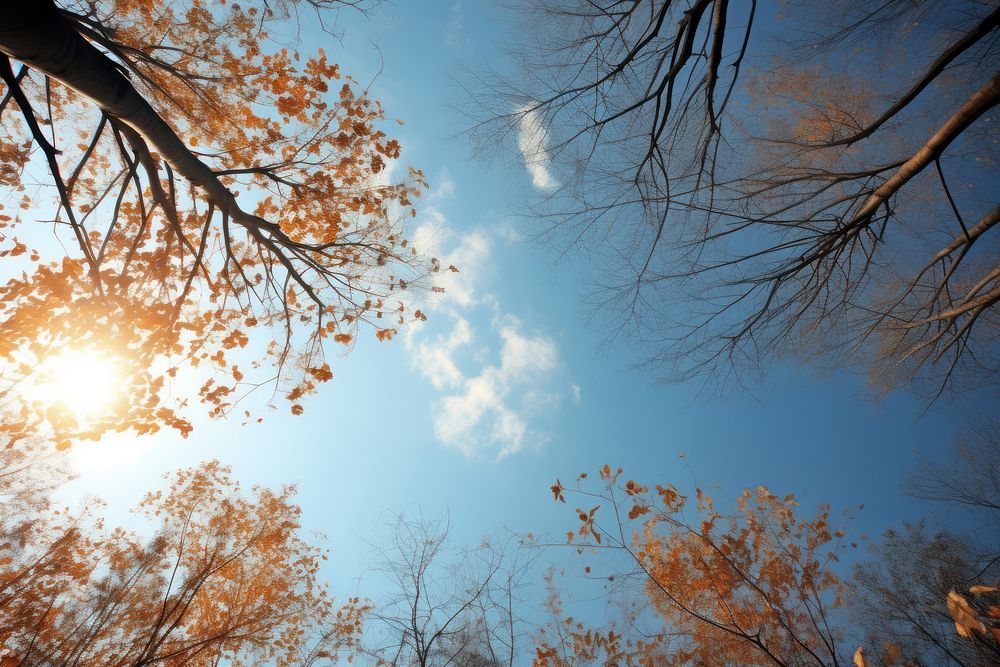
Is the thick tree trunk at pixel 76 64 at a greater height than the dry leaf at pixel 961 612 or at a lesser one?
greater

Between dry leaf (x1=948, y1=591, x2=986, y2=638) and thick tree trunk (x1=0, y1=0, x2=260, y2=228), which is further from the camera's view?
thick tree trunk (x1=0, y1=0, x2=260, y2=228)

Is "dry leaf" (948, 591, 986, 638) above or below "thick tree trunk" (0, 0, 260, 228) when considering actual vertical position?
below

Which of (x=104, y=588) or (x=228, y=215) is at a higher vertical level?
(x=228, y=215)

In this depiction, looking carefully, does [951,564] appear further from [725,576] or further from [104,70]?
[104,70]

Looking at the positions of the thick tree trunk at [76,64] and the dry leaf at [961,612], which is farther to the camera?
the thick tree trunk at [76,64]

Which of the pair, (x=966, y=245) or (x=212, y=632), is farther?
(x=212, y=632)

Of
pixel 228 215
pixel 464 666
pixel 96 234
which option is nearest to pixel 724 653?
pixel 464 666

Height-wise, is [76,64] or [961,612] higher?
[76,64]

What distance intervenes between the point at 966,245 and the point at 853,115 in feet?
6.87

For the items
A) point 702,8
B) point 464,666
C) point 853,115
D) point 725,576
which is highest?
point 853,115

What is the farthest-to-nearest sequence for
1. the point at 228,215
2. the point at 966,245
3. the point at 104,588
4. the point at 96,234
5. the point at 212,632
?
the point at 212,632, the point at 104,588, the point at 96,234, the point at 966,245, the point at 228,215

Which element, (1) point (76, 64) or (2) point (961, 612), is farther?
(1) point (76, 64)

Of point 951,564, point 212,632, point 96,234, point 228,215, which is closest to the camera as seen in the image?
point 228,215

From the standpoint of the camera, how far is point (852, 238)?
4609 millimetres
